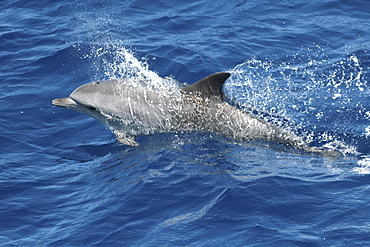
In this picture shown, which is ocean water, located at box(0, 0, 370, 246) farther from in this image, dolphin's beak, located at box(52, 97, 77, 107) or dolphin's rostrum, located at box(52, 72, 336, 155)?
dolphin's beak, located at box(52, 97, 77, 107)

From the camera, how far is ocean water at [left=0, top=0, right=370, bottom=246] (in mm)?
7414

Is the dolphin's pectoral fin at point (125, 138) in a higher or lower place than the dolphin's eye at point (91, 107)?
lower

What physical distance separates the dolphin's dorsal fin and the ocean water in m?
0.75

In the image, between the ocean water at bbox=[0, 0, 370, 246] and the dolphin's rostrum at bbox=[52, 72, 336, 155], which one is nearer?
the ocean water at bbox=[0, 0, 370, 246]

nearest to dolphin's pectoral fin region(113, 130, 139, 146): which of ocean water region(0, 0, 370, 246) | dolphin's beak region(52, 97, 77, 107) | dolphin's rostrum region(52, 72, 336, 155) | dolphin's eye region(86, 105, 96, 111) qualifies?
dolphin's rostrum region(52, 72, 336, 155)

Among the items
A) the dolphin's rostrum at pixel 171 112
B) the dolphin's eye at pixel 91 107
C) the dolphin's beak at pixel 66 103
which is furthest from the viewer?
the dolphin's beak at pixel 66 103

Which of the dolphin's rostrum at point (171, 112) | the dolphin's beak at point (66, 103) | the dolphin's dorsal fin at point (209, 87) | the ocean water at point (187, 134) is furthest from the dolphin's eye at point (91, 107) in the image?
the dolphin's dorsal fin at point (209, 87)

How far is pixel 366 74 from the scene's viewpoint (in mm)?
12570

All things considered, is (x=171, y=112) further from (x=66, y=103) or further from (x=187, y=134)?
(x=66, y=103)

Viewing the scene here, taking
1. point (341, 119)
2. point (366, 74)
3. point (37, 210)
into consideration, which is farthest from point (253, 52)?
point (37, 210)

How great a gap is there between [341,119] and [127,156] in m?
4.43

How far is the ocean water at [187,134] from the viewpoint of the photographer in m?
7.41

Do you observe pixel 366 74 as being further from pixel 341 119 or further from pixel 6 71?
pixel 6 71

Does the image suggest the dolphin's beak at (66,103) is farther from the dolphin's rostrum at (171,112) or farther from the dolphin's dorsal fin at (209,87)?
the dolphin's dorsal fin at (209,87)
